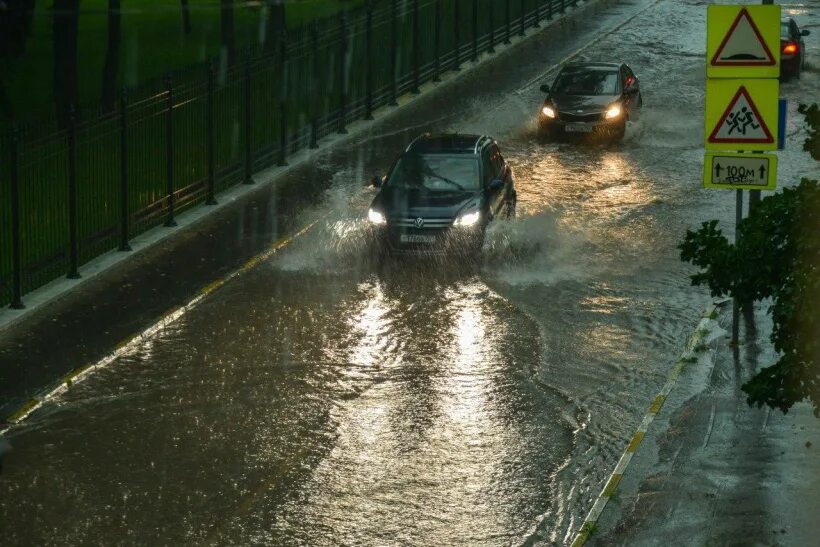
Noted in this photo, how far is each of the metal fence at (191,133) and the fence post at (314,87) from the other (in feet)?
0.08

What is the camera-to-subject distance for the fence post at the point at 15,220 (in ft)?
58.0

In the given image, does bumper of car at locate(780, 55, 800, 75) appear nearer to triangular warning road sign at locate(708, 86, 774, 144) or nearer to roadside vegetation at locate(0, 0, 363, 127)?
roadside vegetation at locate(0, 0, 363, 127)

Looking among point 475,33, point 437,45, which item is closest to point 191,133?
point 437,45

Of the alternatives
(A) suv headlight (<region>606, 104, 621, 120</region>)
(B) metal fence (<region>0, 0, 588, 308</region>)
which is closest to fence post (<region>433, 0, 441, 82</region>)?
(B) metal fence (<region>0, 0, 588, 308</region>)

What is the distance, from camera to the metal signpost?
15.5 meters

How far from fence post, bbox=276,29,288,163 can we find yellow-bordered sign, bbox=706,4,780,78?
39.8 ft

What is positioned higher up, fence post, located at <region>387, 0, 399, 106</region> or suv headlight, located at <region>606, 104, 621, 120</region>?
fence post, located at <region>387, 0, 399, 106</region>

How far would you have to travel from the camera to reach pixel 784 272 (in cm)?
1122

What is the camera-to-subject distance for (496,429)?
14.3m

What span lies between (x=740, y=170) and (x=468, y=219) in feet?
18.2

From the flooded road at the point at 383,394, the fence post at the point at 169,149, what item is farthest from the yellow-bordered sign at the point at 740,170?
the fence post at the point at 169,149

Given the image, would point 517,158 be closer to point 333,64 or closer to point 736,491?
point 333,64

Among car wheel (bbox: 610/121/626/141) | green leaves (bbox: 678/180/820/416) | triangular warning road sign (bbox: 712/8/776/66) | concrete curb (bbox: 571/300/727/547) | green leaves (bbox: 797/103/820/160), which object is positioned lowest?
concrete curb (bbox: 571/300/727/547)

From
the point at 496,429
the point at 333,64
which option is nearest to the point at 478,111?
the point at 333,64
